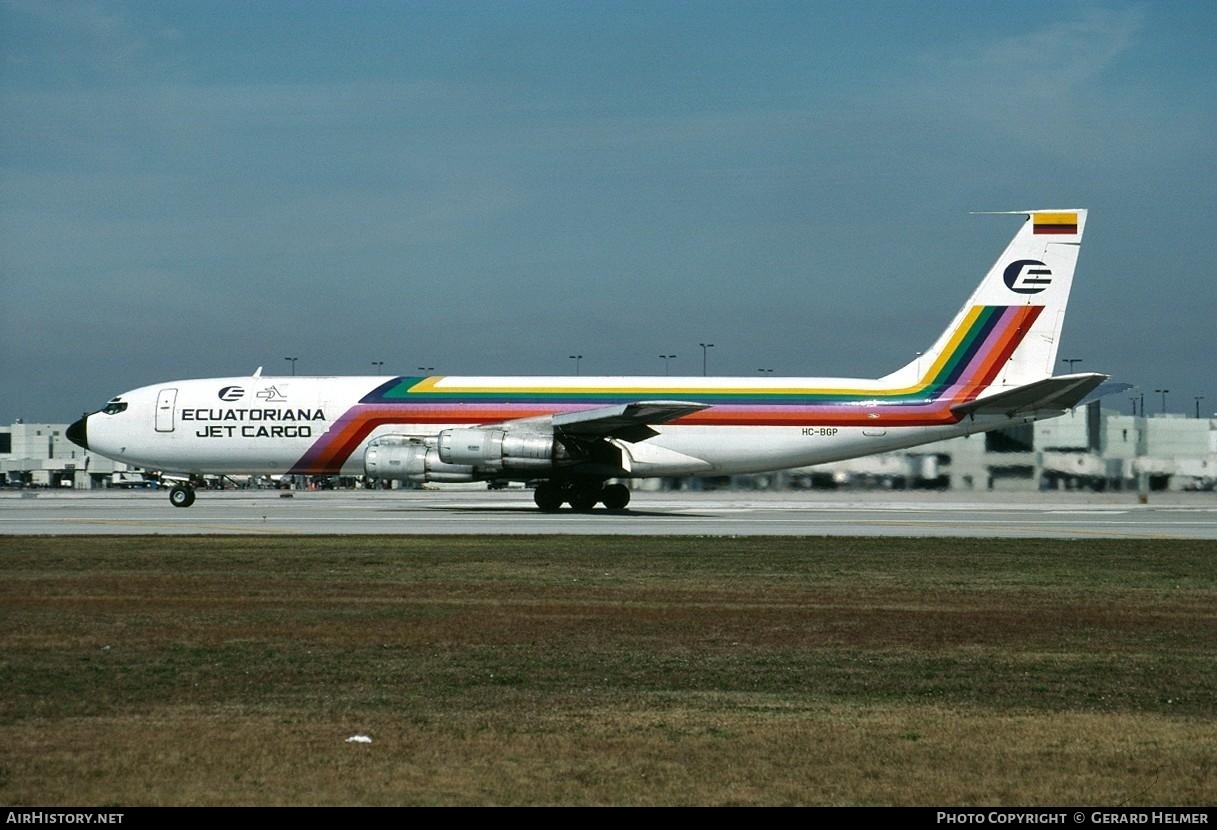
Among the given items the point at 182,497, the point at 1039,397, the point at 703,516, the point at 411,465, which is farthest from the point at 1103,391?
the point at 182,497

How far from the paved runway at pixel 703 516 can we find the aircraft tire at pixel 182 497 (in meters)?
0.46

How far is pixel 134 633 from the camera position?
14.5 m

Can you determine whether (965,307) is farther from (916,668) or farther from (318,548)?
(916,668)

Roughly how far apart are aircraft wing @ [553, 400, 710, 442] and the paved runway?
2353mm

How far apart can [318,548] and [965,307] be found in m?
24.3

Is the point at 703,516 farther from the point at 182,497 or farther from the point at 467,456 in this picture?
Result: the point at 182,497

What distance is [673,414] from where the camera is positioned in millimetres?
40125

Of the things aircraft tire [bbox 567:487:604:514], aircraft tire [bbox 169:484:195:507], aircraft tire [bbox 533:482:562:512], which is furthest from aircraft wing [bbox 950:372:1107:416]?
aircraft tire [bbox 169:484:195:507]

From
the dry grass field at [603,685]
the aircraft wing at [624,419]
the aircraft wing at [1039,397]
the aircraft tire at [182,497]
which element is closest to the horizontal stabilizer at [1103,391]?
the aircraft wing at [1039,397]

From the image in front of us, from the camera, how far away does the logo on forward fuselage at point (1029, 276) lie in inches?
1687

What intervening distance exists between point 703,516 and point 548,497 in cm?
488

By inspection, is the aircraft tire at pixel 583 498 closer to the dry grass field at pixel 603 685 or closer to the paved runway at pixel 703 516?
the paved runway at pixel 703 516

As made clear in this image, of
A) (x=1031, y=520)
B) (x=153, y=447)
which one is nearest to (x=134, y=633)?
(x=1031, y=520)
